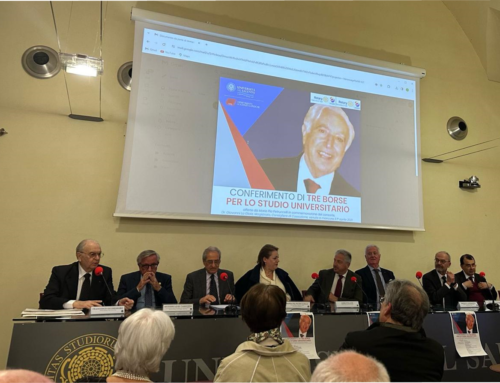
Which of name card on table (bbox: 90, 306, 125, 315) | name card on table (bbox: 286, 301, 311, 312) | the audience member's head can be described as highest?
the audience member's head

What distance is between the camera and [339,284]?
133 inches

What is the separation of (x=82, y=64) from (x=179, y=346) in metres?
1.99

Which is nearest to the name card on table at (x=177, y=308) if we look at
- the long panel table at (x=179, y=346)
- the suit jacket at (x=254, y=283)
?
the long panel table at (x=179, y=346)

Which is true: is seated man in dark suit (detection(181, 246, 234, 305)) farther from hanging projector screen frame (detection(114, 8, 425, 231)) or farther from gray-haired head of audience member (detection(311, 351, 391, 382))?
gray-haired head of audience member (detection(311, 351, 391, 382))

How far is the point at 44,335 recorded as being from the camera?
1659 millimetres

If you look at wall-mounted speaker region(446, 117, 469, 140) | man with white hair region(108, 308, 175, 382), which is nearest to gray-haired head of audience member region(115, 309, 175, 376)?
man with white hair region(108, 308, 175, 382)

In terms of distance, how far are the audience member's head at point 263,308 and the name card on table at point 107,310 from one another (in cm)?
80

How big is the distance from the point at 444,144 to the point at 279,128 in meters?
2.37

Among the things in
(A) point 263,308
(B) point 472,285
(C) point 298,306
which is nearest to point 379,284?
(B) point 472,285

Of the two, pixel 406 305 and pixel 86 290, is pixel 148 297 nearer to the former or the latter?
pixel 86 290

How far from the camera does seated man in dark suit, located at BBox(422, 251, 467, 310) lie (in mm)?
3158

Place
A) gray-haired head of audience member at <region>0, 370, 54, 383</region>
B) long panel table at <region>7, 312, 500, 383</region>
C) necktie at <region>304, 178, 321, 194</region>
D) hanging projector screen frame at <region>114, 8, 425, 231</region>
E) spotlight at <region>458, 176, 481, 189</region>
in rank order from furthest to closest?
1. spotlight at <region>458, 176, 481, 189</region>
2. necktie at <region>304, 178, 321, 194</region>
3. hanging projector screen frame at <region>114, 8, 425, 231</region>
4. long panel table at <region>7, 312, 500, 383</region>
5. gray-haired head of audience member at <region>0, 370, 54, 383</region>

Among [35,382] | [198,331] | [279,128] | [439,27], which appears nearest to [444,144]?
[439,27]

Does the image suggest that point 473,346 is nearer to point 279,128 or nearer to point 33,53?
point 279,128
